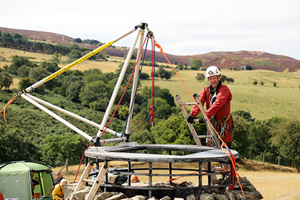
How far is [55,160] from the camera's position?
68.5m

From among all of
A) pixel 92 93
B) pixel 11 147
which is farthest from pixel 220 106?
pixel 92 93

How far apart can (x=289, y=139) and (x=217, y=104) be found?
60.3 meters

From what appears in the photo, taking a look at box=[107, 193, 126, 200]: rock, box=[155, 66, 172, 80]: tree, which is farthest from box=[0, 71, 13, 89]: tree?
box=[107, 193, 126, 200]: rock

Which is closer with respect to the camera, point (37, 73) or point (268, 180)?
point (268, 180)

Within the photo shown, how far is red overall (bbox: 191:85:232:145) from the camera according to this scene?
1305 cm

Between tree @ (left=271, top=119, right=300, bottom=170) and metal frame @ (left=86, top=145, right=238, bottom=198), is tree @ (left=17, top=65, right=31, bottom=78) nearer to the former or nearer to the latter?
tree @ (left=271, top=119, right=300, bottom=170)

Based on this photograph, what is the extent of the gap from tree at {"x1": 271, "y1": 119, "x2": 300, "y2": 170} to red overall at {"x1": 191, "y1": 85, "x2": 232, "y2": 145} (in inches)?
2309

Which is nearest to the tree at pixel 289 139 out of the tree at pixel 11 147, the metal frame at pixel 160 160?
the tree at pixel 11 147

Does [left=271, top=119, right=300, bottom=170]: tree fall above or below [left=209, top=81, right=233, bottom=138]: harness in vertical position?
below

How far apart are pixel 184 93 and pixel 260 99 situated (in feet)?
89.8

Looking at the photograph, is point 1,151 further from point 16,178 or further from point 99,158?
point 99,158

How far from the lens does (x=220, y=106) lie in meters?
13.1

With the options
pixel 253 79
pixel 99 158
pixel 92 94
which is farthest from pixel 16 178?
pixel 253 79

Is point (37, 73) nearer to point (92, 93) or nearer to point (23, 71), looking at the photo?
point (23, 71)
